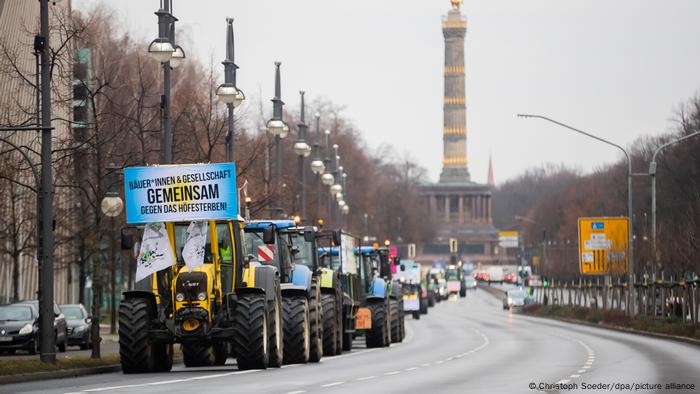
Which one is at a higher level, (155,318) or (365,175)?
(365,175)

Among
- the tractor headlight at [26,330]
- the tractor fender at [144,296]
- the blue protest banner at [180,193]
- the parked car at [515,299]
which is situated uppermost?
the blue protest banner at [180,193]

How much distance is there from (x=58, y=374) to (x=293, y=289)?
6090mm

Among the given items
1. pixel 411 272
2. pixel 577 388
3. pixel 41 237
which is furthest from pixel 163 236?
pixel 411 272

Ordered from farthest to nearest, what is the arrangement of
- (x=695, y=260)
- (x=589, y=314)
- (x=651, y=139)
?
1. (x=651, y=139)
2. (x=589, y=314)
3. (x=695, y=260)

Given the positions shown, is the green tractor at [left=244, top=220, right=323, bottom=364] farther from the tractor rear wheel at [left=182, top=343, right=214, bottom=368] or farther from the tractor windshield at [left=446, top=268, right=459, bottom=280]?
the tractor windshield at [left=446, top=268, right=459, bottom=280]

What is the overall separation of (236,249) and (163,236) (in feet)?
5.10

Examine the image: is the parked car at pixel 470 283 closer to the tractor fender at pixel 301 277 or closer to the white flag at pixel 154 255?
the tractor fender at pixel 301 277

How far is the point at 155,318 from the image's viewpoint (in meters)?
28.8

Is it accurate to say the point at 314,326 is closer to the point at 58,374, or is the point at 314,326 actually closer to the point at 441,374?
the point at 441,374

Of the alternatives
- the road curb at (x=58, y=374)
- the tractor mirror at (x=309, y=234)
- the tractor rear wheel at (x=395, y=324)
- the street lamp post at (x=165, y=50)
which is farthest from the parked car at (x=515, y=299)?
the road curb at (x=58, y=374)

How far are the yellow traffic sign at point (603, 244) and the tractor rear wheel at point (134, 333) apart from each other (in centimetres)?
5027

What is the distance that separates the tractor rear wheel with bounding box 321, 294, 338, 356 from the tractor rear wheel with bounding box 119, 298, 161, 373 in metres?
8.52

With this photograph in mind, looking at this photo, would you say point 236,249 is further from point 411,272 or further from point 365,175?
point 365,175

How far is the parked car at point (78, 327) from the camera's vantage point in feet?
161
